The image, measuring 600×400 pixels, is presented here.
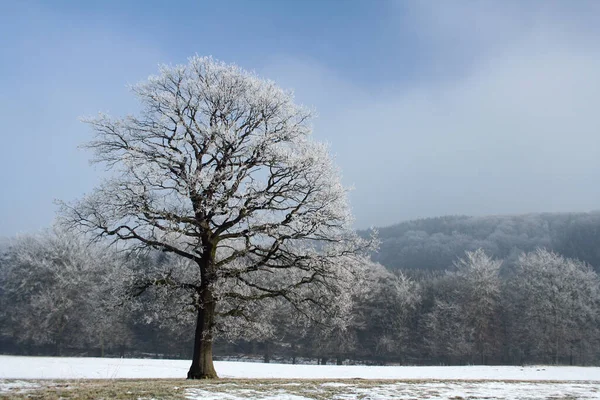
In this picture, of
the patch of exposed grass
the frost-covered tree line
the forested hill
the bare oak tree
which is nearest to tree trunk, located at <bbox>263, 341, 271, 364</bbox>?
the frost-covered tree line

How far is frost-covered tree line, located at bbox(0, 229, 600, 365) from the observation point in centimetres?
5347

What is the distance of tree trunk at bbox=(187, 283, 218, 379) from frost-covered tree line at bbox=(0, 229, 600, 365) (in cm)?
2952

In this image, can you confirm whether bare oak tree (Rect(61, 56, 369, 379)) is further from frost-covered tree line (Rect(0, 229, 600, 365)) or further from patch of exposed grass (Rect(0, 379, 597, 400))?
frost-covered tree line (Rect(0, 229, 600, 365))

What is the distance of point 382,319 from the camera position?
2613 inches

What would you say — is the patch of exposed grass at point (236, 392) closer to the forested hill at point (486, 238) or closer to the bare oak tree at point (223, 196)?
the bare oak tree at point (223, 196)

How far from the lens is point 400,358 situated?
64.1 m

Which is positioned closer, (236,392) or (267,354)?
(236,392)

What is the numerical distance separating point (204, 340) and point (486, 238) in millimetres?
109966

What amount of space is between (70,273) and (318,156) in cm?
4312

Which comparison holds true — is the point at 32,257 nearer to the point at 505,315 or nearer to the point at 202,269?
the point at 202,269

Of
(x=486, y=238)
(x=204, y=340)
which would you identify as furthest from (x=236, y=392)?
(x=486, y=238)

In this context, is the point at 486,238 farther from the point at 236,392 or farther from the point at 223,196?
the point at 236,392

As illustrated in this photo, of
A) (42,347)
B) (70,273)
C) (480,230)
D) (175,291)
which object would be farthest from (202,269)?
(480,230)

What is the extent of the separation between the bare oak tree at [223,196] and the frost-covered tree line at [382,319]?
29.9 metres
